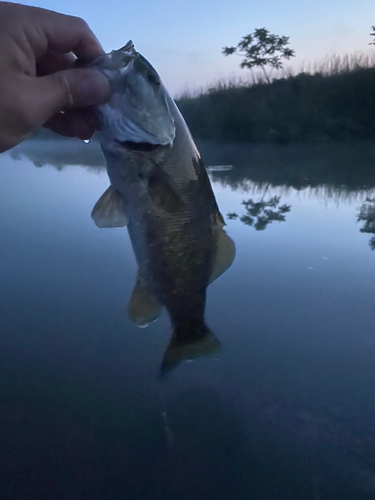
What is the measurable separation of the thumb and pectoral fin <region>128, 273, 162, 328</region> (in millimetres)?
752

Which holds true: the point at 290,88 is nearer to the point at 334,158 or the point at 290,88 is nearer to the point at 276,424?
the point at 334,158

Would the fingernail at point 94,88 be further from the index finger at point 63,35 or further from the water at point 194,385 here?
the water at point 194,385

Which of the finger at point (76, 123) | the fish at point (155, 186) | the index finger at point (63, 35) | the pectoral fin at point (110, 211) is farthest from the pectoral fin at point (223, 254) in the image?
the index finger at point (63, 35)

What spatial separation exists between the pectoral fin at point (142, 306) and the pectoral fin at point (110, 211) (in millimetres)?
278

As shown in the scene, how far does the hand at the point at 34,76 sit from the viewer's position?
1684mm

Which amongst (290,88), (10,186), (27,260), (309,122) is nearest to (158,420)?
(27,260)

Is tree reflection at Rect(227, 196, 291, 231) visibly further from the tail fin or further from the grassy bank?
the grassy bank

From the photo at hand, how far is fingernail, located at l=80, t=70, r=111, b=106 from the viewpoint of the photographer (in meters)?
1.68

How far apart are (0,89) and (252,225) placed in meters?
3.42

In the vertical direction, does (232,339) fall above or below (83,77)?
below

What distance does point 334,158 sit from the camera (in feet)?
29.4

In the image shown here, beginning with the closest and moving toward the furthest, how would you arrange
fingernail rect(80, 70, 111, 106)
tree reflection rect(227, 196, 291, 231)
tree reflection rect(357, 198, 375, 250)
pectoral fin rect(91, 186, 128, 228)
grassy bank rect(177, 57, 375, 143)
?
fingernail rect(80, 70, 111, 106), pectoral fin rect(91, 186, 128, 228), tree reflection rect(357, 198, 375, 250), tree reflection rect(227, 196, 291, 231), grassy bank rect(177, 57, 375, 143)

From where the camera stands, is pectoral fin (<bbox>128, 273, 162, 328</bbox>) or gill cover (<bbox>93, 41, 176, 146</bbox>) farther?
pectoral fin (<bbox>128, 273, 162, 328</bbox>)

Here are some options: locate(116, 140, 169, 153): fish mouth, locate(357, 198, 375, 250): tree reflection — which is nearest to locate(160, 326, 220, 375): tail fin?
locate(116, 140, 169, 153): fish mouth
